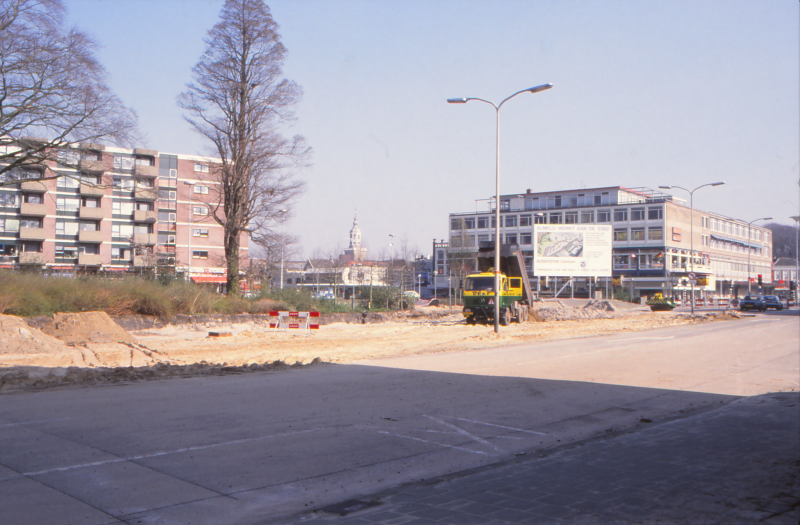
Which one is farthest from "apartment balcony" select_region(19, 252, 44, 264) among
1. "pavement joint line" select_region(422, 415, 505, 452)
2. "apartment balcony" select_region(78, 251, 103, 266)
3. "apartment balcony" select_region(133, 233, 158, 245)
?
"pavement joint line" select_region(422, 415, 505, 452)

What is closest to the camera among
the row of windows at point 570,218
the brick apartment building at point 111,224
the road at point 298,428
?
the road at point 298,428

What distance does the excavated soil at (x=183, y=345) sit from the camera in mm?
13305

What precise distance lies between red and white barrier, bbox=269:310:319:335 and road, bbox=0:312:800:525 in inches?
369

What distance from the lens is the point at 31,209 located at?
2495 inches

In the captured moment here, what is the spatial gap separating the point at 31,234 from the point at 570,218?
70659 millimetres

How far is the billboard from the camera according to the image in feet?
190

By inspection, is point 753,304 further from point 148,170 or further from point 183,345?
point 148,170

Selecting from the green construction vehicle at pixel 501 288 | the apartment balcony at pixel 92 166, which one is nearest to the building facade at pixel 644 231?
the green construction vehicle at pixel 501 288

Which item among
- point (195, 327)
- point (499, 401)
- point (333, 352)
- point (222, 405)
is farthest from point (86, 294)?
point (499, 401)

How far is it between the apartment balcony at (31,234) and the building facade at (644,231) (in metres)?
46.6

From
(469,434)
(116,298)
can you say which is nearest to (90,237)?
(116,298)

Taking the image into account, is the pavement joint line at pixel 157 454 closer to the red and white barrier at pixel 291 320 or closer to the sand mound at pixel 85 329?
the sand mound at pixel 85 329

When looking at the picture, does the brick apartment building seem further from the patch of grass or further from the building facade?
the building facade

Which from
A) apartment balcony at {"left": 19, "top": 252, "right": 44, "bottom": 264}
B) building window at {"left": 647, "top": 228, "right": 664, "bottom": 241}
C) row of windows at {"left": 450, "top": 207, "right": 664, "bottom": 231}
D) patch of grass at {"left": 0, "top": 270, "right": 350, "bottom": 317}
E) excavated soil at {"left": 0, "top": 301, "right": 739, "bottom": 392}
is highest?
row of windows at {"left": 450, "top": 207, "right": 664, "bottom": 231}
